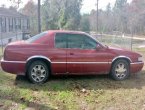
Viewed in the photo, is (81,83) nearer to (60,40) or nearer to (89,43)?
(89,43)

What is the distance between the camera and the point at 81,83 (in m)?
8.04

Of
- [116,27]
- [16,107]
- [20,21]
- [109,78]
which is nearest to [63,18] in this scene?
[20,21]

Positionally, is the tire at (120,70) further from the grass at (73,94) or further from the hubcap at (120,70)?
the grass at (73,94)

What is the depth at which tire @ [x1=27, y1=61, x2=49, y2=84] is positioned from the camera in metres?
7.84

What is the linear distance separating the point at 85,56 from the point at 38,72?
1490mm

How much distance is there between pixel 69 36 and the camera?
8250 mm

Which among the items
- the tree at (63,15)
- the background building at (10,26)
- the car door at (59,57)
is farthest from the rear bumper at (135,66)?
the tree at (63,15)

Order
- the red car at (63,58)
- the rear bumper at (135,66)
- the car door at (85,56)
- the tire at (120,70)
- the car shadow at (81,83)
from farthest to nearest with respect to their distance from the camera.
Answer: the rear bumper at (135,66)
the tire at (120,70)
the car door at (85,56)
the red car at (63,58)
the car shadow at (81,83)

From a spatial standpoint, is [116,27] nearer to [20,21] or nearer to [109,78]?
[20,21]

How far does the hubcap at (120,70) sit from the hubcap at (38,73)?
92.5 inches

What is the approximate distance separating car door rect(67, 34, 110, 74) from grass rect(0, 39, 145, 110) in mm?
394

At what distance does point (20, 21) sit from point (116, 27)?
79.0 feet

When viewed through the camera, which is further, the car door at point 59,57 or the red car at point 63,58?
the car door at point 59,57

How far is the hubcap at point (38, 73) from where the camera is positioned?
786 cm
